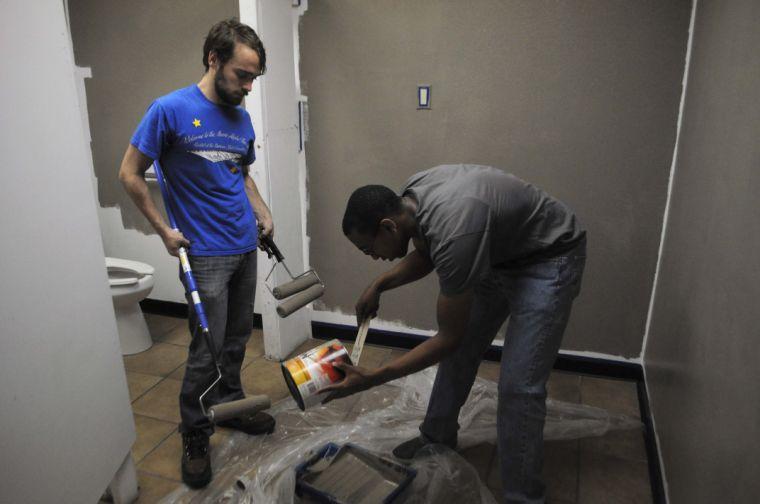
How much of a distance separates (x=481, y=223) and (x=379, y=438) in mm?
937

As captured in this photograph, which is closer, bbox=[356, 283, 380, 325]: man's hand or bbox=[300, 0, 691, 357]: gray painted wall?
bbox=[356, 283, 380, 325]: man's hand

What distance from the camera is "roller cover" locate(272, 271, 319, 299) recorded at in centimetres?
149

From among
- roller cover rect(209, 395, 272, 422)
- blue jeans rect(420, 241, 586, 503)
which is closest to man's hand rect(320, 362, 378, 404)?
roller cover rect(209, 395, 272, 422)

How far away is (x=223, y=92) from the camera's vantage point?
1486mm

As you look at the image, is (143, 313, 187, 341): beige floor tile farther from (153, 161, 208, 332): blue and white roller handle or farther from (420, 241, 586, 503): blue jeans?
(420, 241, 586, 503): blue jeans

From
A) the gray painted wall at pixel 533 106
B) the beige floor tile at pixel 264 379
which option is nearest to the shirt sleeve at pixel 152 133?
the gray painted wall at pixel 533 106

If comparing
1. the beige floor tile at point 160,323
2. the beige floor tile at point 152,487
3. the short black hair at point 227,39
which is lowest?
the beige floor tile at point 152,487

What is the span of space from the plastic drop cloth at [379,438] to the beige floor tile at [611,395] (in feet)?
0.31

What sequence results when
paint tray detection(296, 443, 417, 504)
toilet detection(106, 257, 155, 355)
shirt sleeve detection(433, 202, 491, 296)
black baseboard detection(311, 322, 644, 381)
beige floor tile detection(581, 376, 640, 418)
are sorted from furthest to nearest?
1. toilet detection(106, 257, 155, 355)
2. black baseboard detection(311, 322, 644, 381)
3. beige floor tile detection(581, 376, 640, 418)
4. paint tray detection(296, 443, 417, 504)
5. shirt sleeve detection(433, 202, 491, 296)

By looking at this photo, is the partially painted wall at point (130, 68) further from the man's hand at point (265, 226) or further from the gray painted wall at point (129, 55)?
the man's hand at point (265, 226)

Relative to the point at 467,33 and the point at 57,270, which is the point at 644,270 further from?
the point at 57,270

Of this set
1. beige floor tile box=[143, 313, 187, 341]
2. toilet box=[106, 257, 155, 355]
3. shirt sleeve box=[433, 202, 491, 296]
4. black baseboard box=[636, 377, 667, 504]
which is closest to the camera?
shirt sleeve box=[433, 202, 491, 296]

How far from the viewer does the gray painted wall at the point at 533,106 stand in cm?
190

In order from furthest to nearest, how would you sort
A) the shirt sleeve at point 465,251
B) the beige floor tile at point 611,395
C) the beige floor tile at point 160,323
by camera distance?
the beige floor tile at point 160,323
the beige floor tile at point 611,395
the shirt sleeve at point 465,251
